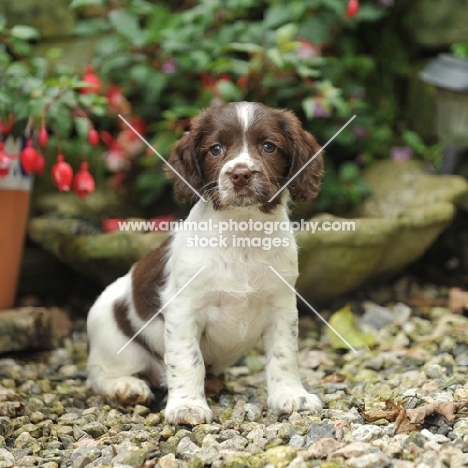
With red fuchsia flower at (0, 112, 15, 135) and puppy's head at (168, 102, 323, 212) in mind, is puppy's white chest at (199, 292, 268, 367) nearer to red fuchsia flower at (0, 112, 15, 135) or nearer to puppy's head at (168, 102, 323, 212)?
puppy's head at (168, 102, 323, 212)

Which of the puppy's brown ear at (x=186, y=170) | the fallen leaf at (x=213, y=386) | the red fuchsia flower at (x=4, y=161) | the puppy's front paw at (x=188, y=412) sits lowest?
the fallen leaf at (x=213, y=386)

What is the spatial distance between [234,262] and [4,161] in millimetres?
1549

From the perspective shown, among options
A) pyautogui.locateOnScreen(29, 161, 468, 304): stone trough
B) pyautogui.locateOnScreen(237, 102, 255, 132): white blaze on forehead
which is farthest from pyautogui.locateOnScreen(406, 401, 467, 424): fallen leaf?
pyautogui.locateOnScreen(29, 161, 468, 304): stone trough

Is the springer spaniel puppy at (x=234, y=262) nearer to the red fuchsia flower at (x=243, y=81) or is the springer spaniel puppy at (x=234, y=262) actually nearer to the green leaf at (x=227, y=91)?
the green leaf at (x=227, y=91)

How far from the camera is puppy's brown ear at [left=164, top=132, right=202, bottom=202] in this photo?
11.7 ft

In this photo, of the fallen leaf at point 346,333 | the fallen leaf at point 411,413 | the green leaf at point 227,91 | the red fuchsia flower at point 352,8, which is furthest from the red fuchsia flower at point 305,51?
the fallen leaf at point 411,413

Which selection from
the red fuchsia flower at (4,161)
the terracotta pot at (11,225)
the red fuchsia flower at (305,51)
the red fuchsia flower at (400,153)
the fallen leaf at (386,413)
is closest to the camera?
the fallen leaf at (386,413)

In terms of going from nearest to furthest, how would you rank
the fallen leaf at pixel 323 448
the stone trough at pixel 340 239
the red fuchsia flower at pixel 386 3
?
the fallen leaf at pixel 323 448 → the stone trough at pixel 340 239 → the red fuchsia flower at pixel 386 3

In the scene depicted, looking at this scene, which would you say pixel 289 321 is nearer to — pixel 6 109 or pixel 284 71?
pixel 6 109

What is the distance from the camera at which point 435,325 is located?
4977 mm

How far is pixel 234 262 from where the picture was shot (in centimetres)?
347

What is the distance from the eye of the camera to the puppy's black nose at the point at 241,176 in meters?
3.21

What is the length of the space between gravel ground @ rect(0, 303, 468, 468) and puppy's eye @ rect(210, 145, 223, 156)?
1114 millimetres

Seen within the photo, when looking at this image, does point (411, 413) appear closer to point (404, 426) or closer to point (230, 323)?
point (404, 426)
